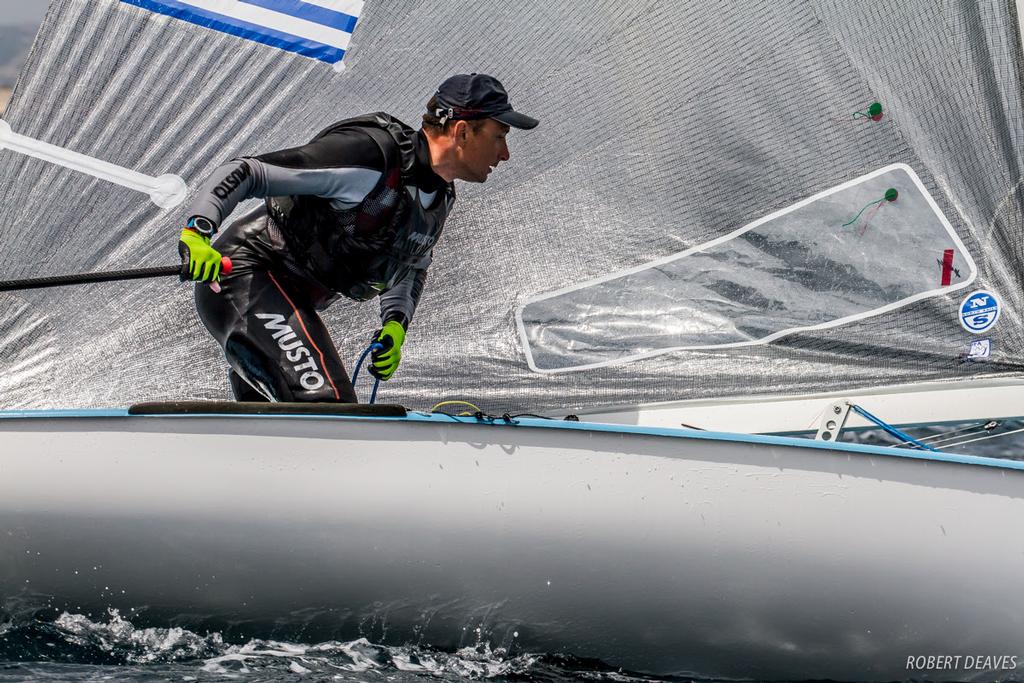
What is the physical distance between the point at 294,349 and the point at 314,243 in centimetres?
19

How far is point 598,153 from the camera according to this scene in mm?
2254

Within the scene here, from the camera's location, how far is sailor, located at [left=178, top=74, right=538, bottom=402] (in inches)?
72.5

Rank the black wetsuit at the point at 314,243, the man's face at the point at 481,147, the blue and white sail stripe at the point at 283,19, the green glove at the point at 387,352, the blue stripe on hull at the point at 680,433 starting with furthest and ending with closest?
the blue and white sail stripe at the point at 283,19, the green glove at the point at 387,352, the man's face at the point at 481,147, the black wetsuit at the point at 314,243, the blue stripe on hull at the point at 680,433

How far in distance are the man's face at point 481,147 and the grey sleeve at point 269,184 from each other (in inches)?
6.1

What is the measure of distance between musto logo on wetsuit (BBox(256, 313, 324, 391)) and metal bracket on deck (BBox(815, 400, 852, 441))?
3.00 feet

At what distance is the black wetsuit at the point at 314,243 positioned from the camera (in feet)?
5.94

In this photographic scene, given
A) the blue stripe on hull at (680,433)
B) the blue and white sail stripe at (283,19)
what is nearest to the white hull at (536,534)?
the blue stripe on hull at (680,433)

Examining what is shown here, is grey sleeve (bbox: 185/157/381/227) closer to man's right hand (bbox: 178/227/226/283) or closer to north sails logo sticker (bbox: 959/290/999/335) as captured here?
man's right hand (bbox: 178/227/226/283)

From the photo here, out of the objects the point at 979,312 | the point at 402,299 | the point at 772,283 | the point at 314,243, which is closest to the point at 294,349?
the point at 314,243

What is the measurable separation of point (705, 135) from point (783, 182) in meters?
0.17

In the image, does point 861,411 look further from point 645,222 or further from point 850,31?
point 850,31

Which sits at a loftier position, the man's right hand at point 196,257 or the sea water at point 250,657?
the man's right hand at point 196,257

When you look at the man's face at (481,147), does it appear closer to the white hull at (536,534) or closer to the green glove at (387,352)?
the green glove at (387,352)

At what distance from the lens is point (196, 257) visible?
1.67m
